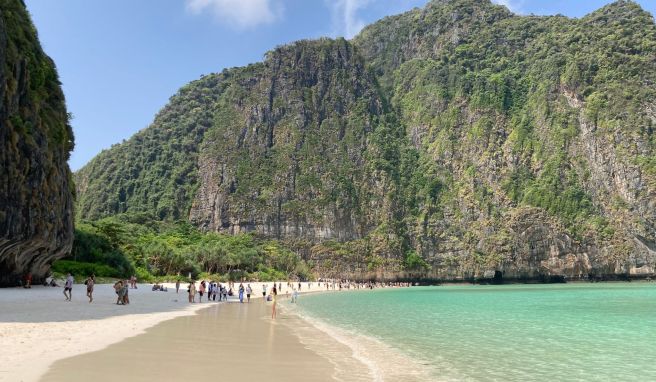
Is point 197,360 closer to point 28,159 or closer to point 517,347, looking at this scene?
point 517,347

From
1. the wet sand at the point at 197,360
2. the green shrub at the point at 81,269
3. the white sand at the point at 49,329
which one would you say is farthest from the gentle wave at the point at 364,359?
the green shrub at the point at 81,269

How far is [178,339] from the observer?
670 inches

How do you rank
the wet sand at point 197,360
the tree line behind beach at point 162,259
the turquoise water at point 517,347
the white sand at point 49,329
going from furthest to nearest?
1. the tree line behind beach at point 162,259
2. the turquoise water at point 517,347
3. the white sand at point 49,329
4. the wet sand at point 197,360

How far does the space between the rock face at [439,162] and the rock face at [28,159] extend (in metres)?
111

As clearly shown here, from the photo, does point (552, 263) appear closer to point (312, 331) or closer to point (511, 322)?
point (511, 322)

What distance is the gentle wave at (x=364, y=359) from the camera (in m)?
12.4

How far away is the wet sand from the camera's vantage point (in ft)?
34.7

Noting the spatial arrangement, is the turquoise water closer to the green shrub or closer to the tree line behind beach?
the green shrub

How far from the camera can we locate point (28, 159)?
32.6m

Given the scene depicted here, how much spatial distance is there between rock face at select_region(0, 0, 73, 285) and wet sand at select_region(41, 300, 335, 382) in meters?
17.6

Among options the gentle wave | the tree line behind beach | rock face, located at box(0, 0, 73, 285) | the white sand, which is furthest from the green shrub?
the gentle wave

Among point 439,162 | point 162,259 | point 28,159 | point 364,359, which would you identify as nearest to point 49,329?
point 364,359

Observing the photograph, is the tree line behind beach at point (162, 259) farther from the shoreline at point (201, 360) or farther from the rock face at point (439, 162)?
the shoreline at point (201, 360)

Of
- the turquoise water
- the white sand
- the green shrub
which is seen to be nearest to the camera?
the white sand
